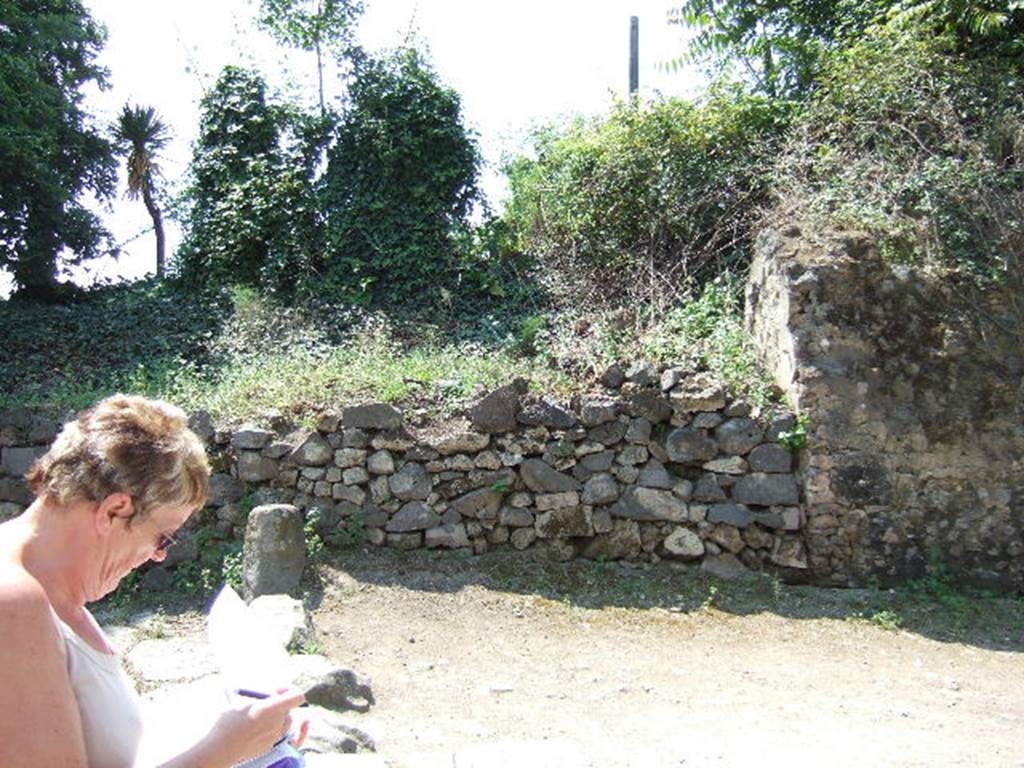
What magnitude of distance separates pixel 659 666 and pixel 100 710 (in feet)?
14.1

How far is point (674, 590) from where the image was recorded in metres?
6.75

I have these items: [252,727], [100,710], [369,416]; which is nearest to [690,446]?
[369,416]

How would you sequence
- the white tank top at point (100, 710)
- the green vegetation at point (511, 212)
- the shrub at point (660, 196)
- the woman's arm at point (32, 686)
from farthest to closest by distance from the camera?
the shrub at point (660, 196)
the green vegetation at point (511, 212)
the white tank top at point (100, 710)
the woman's arm at point (32, 686)

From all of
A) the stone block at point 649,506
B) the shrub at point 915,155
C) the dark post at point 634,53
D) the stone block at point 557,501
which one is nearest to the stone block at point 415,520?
the stone block at point 557,501

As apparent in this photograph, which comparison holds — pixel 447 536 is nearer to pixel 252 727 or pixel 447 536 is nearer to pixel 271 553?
pixel 271 553

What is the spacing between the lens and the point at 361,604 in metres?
6.42

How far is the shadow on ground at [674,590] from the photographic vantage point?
625cm

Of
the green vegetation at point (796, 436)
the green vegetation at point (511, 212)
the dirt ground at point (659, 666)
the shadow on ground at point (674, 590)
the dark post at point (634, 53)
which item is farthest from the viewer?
the dark post at point (634, 53)

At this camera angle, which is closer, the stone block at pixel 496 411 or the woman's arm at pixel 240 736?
the woman's arm at pixel 240 736

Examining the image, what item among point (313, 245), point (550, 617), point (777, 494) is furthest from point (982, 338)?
point (313, 245)

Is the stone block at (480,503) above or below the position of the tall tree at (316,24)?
below

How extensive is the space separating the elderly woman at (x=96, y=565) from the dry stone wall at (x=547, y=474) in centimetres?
515

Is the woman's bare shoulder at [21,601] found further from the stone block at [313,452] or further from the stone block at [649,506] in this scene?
the stone block at [649,506]

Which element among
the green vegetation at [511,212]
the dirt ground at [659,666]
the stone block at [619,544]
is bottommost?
the dirt ground at [659,666]
